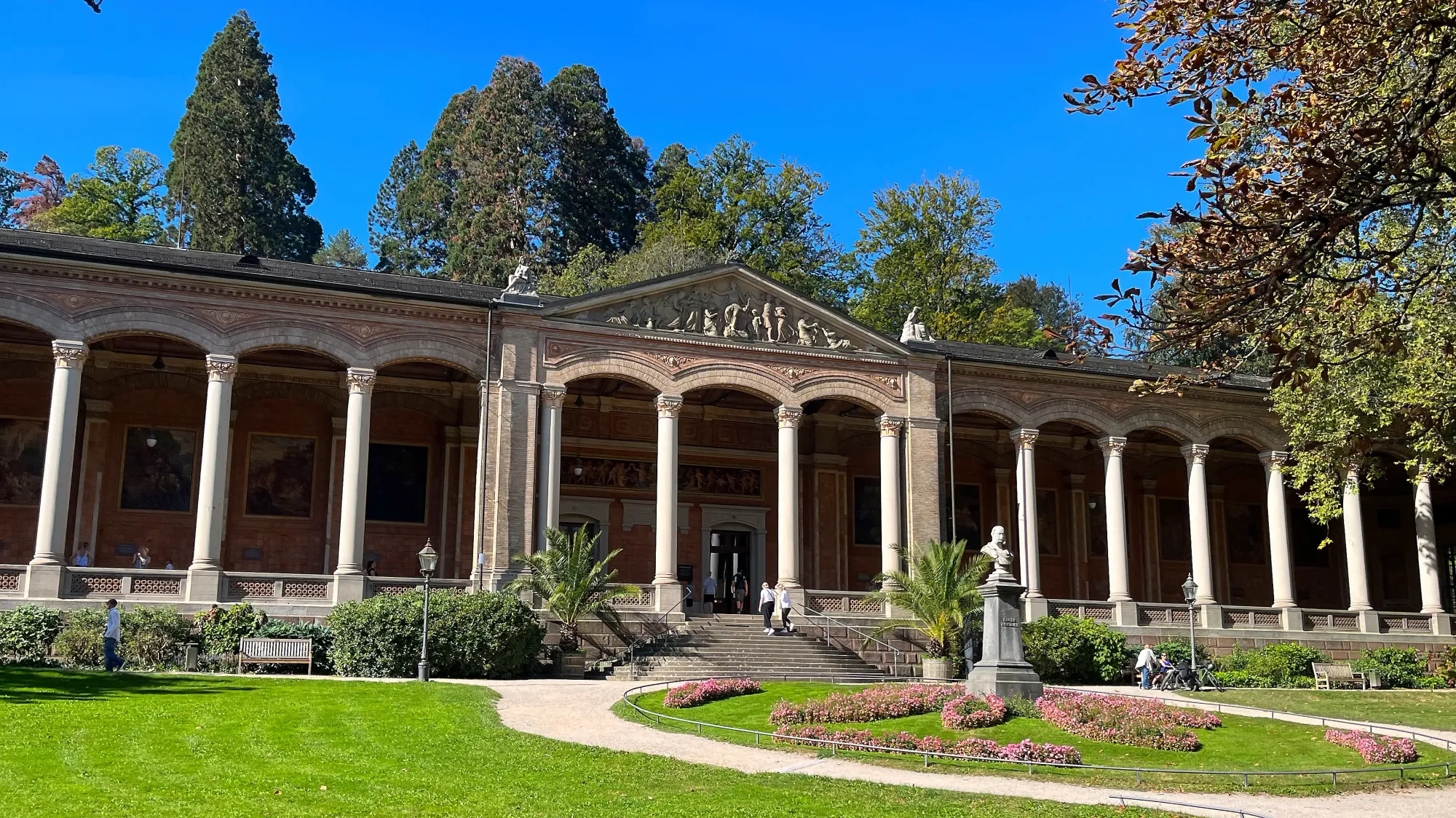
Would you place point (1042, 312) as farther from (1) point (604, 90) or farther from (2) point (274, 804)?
(2) point (274, 804)

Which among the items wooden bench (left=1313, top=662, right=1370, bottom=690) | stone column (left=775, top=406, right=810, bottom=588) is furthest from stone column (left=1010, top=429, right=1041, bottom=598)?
wooden bench (left=1313, top=662, right=1370, bottom=690)

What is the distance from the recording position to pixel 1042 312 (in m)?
80.7

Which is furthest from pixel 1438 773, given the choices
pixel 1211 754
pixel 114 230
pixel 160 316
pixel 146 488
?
pixel 114 230

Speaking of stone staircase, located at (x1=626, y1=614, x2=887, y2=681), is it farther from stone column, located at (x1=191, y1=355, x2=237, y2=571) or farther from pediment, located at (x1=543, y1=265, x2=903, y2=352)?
stone column, located at (x1=191, y1=355, x2=237, y2=571)

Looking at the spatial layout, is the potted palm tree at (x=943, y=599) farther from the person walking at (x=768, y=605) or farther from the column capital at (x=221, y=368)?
the column capital at (x=221, y=368)

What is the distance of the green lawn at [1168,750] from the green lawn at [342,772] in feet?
7.97

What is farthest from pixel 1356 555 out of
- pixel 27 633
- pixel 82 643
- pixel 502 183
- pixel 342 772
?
pixel 502 183

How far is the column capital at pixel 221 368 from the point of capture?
3070 centimetres

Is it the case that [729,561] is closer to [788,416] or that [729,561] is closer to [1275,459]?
[788,416]

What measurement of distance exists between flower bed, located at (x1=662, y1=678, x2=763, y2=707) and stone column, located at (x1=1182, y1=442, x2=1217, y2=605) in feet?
65.9

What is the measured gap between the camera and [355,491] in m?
31.3

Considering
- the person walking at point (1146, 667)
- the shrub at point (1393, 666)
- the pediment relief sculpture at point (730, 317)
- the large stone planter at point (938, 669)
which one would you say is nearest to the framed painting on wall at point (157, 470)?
the pediment relief sculpture at point (730, 317)

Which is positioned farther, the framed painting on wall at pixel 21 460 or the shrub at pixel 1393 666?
the shrub at pixel 1393 666

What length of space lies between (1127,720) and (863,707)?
3778 millimetres
